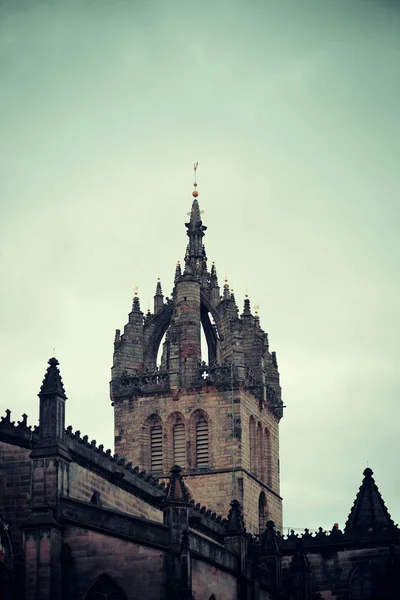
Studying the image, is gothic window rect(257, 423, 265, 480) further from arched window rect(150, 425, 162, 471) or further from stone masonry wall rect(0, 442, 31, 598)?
stone masonry wall rect(0, 442, 31, 598)

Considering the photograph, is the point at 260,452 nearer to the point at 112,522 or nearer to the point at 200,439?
the point at 200,439

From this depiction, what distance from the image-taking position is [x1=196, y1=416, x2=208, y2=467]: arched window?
84.3 meters

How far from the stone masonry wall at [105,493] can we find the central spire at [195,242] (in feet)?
84.0

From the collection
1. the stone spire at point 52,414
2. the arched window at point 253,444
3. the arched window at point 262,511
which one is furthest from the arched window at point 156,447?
the stone spire at point 52,414

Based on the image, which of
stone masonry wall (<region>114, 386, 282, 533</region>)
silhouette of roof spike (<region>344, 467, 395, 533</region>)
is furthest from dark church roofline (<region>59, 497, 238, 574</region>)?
stone masonry wall (<region>114, 386, 282, 533</region>)

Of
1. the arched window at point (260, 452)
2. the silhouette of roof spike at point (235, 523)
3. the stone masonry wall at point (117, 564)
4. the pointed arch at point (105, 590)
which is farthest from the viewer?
the arched window at point (260, 452)

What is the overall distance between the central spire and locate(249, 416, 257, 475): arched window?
10.3 meters

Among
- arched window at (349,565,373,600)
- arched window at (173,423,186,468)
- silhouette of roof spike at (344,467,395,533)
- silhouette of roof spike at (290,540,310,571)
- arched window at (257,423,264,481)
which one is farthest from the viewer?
arched window at (257,423,264,481)

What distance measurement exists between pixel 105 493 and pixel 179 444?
23426mm

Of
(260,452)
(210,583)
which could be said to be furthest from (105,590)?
(260,452)

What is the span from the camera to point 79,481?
192 ft

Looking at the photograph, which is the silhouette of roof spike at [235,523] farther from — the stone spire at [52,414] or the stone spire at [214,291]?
the stone spire at [214,291]

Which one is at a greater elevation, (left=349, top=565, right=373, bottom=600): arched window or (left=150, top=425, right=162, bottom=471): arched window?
(left=150, top=425, right=162, bottom=471): arched window

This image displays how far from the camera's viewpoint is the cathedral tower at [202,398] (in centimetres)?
8381
